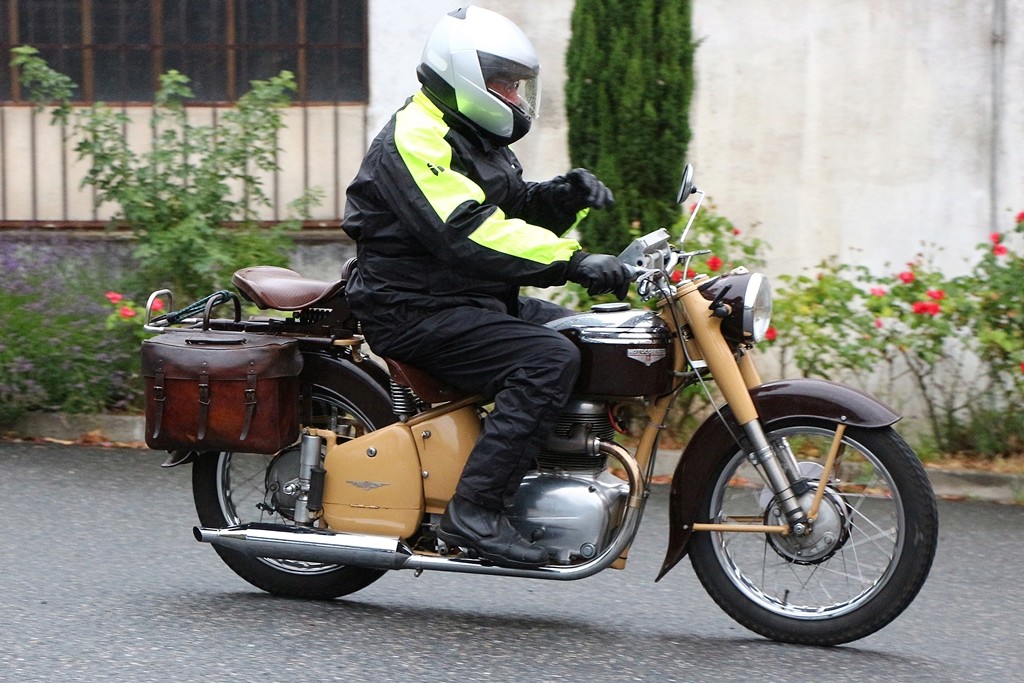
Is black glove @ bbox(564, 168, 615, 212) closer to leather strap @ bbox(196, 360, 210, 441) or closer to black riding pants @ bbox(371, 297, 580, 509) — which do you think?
black riding pants @ bbox(371, 297, 580, 509)

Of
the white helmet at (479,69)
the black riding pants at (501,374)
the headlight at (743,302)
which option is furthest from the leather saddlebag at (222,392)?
the headlight at (743,302)

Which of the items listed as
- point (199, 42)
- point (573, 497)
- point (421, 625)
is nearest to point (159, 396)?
point (421, 625)

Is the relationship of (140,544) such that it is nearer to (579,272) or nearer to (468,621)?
(468,621)

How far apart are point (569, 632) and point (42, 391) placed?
3875 millimetres

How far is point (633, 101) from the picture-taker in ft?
26.1

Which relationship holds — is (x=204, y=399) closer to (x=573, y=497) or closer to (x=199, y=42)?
(x=573, y=497)

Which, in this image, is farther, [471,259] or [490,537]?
[490,537]

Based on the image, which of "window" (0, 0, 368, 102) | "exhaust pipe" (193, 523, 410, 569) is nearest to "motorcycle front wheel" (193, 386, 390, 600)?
"exhaust pipe" (193, 523, 410, 569)

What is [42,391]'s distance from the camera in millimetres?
7250

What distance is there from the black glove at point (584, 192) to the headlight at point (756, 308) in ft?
1.71

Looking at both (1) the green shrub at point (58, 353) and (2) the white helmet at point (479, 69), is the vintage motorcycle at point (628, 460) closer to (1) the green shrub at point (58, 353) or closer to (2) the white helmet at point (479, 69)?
(2) the white helmet at point (479, 69)

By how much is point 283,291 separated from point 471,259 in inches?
28.9

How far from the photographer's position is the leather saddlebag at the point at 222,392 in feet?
14.5

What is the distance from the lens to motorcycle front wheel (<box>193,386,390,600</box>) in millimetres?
4629
